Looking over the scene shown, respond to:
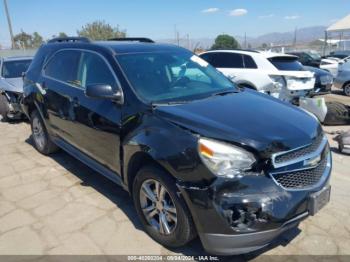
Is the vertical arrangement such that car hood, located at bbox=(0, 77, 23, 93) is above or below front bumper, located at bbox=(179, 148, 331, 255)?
above

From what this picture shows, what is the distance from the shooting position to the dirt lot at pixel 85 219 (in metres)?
3.42

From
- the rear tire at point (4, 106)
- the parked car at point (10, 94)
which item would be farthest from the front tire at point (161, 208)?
the rear tire at point (4, 106)

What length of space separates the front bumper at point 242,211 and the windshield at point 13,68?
8039 millimetres

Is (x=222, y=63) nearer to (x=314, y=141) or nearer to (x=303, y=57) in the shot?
(x=314, y=141)

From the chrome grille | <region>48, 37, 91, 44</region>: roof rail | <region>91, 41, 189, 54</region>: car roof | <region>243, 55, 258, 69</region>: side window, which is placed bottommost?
the chrome grille

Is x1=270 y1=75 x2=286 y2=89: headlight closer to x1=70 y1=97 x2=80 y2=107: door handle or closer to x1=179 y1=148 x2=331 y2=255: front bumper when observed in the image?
x1=70 y1=97 x2=80 y2=107: door handle

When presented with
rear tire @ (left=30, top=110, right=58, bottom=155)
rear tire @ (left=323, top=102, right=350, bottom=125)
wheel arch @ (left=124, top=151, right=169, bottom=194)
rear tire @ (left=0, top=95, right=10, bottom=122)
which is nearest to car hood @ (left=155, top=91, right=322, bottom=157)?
wheel arch @ (left=124, top=151, right=169, bottom=194)

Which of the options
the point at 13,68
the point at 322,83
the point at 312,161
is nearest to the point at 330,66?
the point at 322,83

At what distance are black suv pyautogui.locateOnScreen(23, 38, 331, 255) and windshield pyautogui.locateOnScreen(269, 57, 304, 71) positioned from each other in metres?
5.45

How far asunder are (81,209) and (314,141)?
8.57ft

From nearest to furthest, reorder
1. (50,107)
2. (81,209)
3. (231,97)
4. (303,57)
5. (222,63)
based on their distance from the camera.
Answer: (231,97)
(81,209)
(50,107)
(222,63)
(303,57)

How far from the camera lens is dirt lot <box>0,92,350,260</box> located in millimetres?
3420

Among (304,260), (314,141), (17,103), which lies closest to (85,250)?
(304,260)

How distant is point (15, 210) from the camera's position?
422 cm
